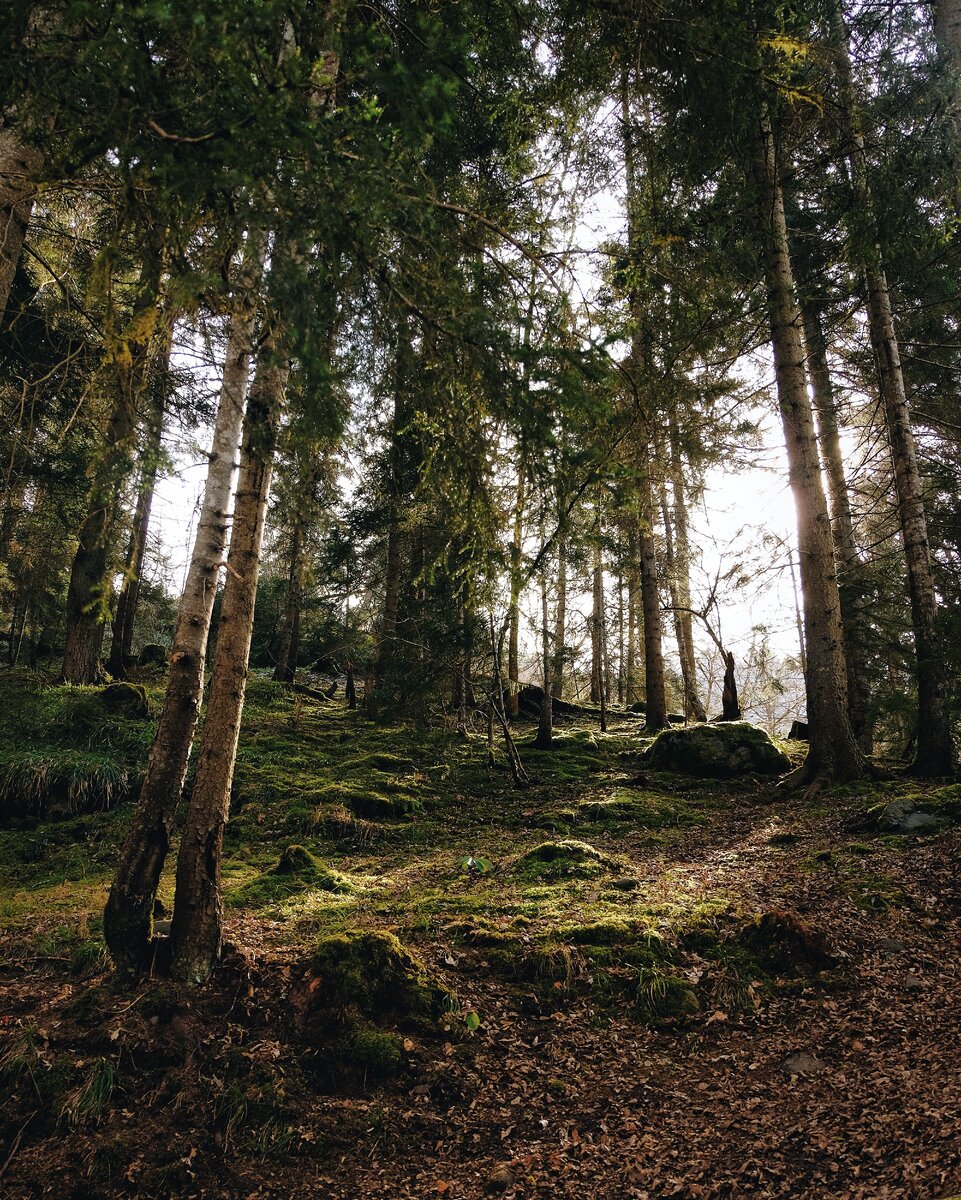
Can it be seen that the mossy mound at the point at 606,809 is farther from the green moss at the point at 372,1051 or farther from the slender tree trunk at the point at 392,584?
the green moss at the point at 372,1051

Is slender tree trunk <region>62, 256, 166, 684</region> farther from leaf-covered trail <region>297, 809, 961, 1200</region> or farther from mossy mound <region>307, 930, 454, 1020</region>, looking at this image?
leaf-covered trail <region>297, 809, 961, 1200</region>

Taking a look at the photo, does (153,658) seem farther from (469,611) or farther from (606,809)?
(469,611)

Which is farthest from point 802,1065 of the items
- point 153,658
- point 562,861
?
point 153,658

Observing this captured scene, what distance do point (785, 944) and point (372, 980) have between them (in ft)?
10.0

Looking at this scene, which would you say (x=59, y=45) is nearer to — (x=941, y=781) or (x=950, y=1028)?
(x=950, y=1028)

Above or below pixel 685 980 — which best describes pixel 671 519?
above

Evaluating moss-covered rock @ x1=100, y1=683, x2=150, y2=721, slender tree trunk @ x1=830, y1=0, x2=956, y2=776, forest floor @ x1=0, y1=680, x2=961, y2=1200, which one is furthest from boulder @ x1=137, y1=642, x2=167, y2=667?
slender tree trunk @ x1=830, y1=0, x2=956, y2=776

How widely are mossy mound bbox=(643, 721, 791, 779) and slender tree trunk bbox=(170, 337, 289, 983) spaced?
8.65 m

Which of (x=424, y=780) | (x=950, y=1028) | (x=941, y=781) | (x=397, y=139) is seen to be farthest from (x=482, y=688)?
(x=397, y=139)

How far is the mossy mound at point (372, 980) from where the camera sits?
4137mm

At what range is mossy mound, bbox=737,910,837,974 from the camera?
4.47 m

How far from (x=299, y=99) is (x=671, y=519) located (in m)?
16.2

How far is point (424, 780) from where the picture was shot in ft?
34.3

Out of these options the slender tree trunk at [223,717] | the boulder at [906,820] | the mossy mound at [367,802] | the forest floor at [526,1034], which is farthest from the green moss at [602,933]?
the mossy mound at [367,802]
